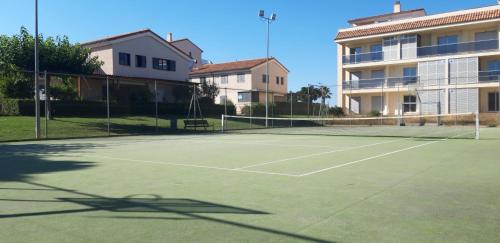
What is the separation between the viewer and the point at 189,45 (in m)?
74.1

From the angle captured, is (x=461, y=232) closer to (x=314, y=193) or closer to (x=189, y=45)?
(x=314, y=193)

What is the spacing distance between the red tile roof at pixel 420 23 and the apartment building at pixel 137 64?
18130mm

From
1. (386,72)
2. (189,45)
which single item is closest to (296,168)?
(386,72)

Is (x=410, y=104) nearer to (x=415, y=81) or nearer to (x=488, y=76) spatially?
(x=415, y=81)

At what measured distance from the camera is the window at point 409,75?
138 ft

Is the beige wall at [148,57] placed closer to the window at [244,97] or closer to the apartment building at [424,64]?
the window at [244,97]

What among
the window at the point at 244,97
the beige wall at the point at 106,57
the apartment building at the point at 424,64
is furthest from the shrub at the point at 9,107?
the window at the point at 244,97

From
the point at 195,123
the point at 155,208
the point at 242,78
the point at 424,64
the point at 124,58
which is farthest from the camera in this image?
the point at 242,78

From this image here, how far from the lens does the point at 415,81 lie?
1651 inches

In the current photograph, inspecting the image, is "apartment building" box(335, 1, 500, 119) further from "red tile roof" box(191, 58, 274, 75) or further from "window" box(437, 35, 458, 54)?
"red tile roof" box(191, 58, 274, 75)

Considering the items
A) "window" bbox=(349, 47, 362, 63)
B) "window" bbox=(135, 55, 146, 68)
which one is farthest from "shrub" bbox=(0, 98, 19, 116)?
"window" bbox=(349, 47, 362, 63)

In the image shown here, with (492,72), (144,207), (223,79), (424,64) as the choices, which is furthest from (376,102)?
(144,207)

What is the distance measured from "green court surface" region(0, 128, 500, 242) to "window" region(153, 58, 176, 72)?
3617 cm

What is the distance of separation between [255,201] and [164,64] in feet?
141
